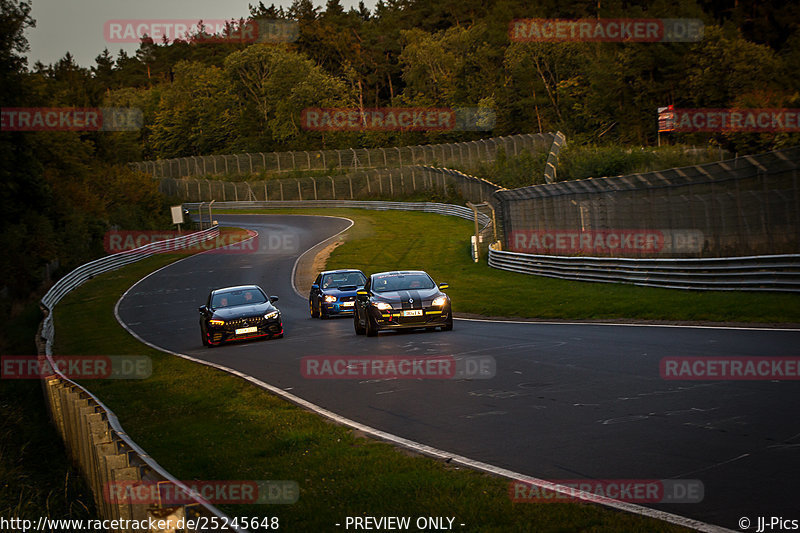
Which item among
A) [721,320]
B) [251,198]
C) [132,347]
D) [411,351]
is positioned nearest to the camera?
[411,351]

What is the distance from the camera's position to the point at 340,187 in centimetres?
9275

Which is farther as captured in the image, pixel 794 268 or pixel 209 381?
pixel 794 268

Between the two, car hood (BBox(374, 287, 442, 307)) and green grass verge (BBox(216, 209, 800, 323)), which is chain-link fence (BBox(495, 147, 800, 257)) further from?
car hood (BBox(374, 287, 442, 307))

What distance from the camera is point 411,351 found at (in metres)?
18.0

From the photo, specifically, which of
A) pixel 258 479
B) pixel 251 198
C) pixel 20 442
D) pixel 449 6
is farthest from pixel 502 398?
pixel 449 6

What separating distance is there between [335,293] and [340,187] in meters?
A: 63.5

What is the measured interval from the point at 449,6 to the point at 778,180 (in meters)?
124

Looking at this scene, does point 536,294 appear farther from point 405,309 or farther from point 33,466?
point 33,466

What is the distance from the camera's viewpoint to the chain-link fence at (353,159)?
72562 millimetres

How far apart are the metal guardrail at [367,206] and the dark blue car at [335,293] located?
31859mm

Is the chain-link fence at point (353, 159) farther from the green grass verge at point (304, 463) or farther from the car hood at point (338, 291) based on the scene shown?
the green grass verge at point (304, 463)

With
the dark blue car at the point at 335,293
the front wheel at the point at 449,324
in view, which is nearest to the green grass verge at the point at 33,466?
the front wheel at the point at 449,324

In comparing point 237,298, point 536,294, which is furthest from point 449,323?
point 536,294

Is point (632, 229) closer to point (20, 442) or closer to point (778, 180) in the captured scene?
point (778, 180)
